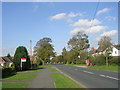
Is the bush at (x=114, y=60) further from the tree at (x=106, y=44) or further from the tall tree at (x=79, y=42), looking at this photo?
the tall tree at (x=79, y=42)

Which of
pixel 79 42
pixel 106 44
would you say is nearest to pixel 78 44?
pixel 79 42

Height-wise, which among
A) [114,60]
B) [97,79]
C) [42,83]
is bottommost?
[114,60]

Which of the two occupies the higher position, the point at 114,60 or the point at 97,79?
the point at 97,79

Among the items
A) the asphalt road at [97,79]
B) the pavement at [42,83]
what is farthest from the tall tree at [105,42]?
the pavement at [42,83]

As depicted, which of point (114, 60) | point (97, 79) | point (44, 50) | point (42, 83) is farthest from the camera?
point (44, 50)

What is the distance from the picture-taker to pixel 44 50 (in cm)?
7669

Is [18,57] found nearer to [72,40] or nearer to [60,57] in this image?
[72,40]

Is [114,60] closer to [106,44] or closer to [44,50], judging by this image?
[106,44]

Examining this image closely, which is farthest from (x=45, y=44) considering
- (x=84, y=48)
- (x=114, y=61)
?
(x=114, y=61)

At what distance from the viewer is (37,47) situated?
80.9 meters

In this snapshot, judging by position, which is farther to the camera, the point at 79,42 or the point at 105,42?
the point at 79,42

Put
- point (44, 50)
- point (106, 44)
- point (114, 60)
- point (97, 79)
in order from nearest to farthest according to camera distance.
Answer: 1. point (97, 79)
2. point (114, 60)
3. point (106, 44)
4. point (44, 50)

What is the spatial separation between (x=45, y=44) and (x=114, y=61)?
40.3 metres

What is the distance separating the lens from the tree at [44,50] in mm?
76375
